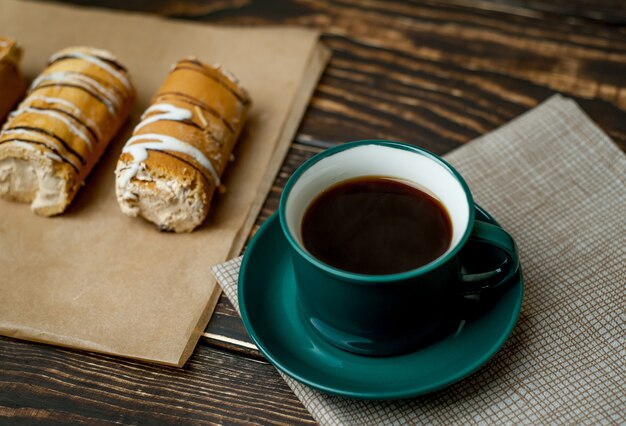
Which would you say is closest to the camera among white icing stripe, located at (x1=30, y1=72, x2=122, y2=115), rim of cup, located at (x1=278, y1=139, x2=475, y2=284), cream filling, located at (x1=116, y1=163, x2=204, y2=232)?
rim of cup, located at (x1=278, y1=139, x2=475, y2=284)

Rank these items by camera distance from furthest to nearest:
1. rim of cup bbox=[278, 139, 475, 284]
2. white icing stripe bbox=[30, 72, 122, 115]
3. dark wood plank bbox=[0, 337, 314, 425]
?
white icing stripe bbox=[30, 72, 122, 115] < dark wood plank bbox=[0, 337, 314, 425] < rim of cup bbox=[278, 139, 475, 284]

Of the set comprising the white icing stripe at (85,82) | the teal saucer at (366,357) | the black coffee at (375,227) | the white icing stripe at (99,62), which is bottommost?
Result: the white icing stripe at (85,82)

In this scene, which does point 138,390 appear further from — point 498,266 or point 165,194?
point 498,266

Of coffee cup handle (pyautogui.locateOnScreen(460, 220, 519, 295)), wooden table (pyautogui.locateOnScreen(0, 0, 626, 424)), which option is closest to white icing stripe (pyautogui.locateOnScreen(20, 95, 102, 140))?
wooden table (pyautogui.locateOnScreen(0, 0, 626, 424))

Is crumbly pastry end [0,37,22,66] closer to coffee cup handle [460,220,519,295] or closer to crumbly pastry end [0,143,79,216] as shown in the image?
crumbly pastry end [0,143,79,216]

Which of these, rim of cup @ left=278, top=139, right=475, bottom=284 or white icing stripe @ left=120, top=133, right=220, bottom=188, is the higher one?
rim of cup @ left=278, top=139, right=475, bottom=284

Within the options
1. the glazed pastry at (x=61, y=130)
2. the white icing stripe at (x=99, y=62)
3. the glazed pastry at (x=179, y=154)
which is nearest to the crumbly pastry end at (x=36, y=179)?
the glazed pastry at (x=61, y=130)

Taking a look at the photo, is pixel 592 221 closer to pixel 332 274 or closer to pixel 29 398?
pixel 332 274

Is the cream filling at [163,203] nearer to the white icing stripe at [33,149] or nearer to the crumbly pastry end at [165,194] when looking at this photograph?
the crumbly pastry end at [165,194]
